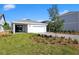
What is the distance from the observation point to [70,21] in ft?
58.4

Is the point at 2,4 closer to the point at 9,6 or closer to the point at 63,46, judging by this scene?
the point at 9,6

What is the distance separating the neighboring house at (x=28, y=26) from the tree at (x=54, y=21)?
15 centimetres

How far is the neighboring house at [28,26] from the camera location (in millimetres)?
17844

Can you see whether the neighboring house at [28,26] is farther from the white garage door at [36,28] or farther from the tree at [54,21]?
the tree at [54,21]

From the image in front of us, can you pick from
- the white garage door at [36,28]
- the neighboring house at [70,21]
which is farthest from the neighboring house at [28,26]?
the neighboring house at [70,21]

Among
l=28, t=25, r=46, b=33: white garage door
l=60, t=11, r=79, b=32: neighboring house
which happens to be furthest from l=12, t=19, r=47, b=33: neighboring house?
l=60, t=11, r=79, b=32: neighboring house

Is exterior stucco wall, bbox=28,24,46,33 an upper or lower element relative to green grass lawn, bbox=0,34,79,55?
upper

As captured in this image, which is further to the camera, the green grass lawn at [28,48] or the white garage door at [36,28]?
the white garage door at [36,28]

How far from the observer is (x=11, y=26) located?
17859 millimetres

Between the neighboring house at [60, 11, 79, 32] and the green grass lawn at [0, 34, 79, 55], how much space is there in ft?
1.31

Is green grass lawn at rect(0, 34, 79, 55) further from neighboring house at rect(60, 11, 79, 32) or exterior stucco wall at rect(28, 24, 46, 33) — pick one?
neighboring house at rect(60, 11, 79, 32)

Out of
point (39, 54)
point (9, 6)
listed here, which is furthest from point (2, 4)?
point (39, 54)

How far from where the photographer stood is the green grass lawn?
58.1ft
